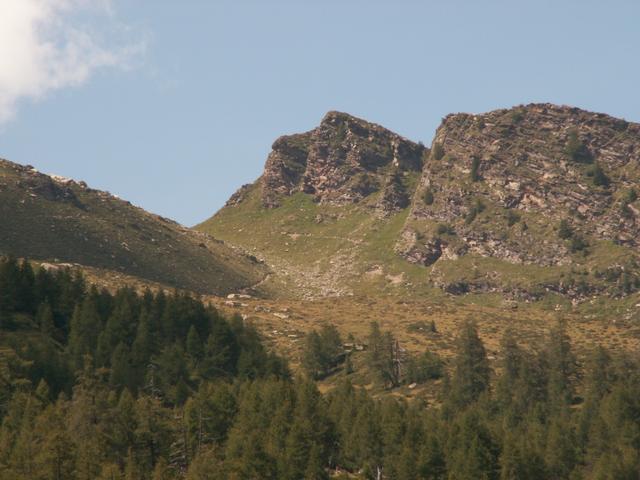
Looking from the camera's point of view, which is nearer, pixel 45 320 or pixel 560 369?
pixel 45 320

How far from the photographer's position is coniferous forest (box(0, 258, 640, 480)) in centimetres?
10975

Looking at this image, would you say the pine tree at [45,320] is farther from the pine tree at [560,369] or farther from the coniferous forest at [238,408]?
the pine tree at [560,369]

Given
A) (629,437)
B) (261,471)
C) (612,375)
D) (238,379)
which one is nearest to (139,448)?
(261,471)

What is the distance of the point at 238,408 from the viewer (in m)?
127

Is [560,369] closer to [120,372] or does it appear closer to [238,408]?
[238,408]

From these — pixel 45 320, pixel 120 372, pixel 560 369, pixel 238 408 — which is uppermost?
pixel 45 320

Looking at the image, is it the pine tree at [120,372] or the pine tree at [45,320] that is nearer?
Answer: the pine tree at [120,372]

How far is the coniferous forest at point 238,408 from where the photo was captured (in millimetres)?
109750

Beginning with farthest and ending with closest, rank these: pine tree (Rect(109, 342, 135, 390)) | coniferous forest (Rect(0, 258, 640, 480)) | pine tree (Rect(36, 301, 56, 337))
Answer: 1. pine tree (Rect(36, 301, 56, 337))
2. pine tree (Rect(109, 342, 135, 390))
3. coniferous forest (Rect(0, 258, 640, 480))

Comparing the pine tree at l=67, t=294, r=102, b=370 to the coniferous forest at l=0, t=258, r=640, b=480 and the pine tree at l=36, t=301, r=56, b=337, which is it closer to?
the coniferous forest at l=0, t=258, r=640, b=480

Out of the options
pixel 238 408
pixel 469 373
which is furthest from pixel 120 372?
pixel 469 373

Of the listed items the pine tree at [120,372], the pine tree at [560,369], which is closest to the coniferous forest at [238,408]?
the pine tree at [120,372]

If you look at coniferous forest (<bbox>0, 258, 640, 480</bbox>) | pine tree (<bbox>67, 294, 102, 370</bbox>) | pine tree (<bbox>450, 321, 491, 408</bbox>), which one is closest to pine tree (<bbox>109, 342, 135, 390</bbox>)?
coniferous forest (<bbox>0, 258, 640, 480</bbox>)

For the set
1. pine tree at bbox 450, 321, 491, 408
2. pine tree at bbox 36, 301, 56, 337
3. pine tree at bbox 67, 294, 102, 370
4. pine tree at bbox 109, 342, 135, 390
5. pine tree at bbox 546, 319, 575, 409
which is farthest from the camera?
pine tree at bbox 450, 321, 491, 408
